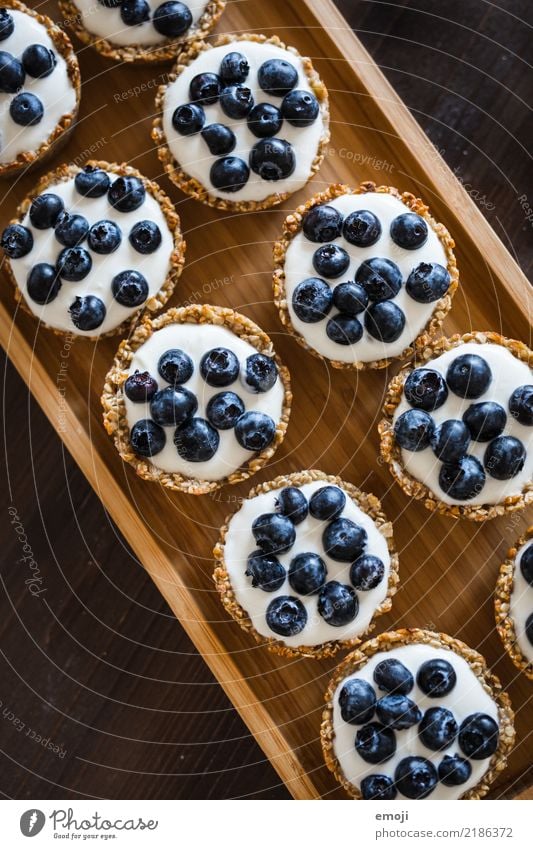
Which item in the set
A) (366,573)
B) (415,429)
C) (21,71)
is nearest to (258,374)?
(415,429)

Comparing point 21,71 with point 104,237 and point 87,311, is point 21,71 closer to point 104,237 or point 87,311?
point 104,237

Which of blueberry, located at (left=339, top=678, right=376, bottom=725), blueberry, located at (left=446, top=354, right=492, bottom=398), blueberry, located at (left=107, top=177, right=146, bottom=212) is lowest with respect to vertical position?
blueberry, located at (left=339, top=678, right=376, bottom=725)

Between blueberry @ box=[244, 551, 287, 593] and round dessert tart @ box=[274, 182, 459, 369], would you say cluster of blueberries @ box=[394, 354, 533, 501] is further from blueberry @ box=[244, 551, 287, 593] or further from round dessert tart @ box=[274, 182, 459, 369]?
blueberry @ box=[244, 551, 287, 593]

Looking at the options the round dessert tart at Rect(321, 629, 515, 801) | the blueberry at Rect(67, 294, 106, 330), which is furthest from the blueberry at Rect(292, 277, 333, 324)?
the round dessert tart at Rect(321, 629, 515, 801)

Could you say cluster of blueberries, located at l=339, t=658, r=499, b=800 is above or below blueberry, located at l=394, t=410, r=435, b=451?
below

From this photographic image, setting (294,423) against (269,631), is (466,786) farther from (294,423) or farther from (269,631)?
(294,423)

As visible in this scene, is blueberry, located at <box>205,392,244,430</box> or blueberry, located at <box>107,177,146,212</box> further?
blueberry, located at <box>107,177,146,212</box>
